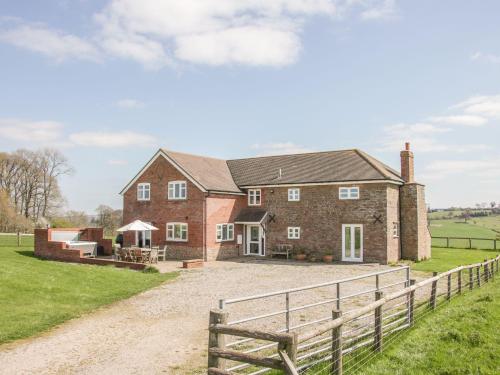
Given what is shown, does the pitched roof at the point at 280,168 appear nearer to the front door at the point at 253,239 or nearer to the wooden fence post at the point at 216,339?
the front door at the point at 253,239

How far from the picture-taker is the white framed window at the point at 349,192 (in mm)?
28844

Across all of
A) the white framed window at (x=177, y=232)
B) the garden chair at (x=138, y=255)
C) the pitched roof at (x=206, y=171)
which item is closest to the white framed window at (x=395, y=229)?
the pitched roof at (x=206, y=171)

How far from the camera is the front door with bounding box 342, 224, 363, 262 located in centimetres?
2844

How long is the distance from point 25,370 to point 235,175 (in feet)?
92.4

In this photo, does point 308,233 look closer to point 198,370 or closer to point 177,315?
point 177,315

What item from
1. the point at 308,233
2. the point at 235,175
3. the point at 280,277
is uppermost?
the point at 235,175

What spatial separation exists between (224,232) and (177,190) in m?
4.56

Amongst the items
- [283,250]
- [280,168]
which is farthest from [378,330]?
[280,168]

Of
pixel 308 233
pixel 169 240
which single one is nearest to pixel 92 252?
pixel 169 240

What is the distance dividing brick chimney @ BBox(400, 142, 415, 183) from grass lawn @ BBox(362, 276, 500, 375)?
1965 cm

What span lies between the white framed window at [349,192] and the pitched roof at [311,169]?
2.03ft

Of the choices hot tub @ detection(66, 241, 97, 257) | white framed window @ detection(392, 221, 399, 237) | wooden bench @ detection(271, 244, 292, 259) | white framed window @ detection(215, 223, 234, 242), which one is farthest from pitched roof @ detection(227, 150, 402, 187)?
hot tub @ detection(66, 241, 97, 257)

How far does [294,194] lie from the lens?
31312 millimetres

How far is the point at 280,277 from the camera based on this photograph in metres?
21.5
